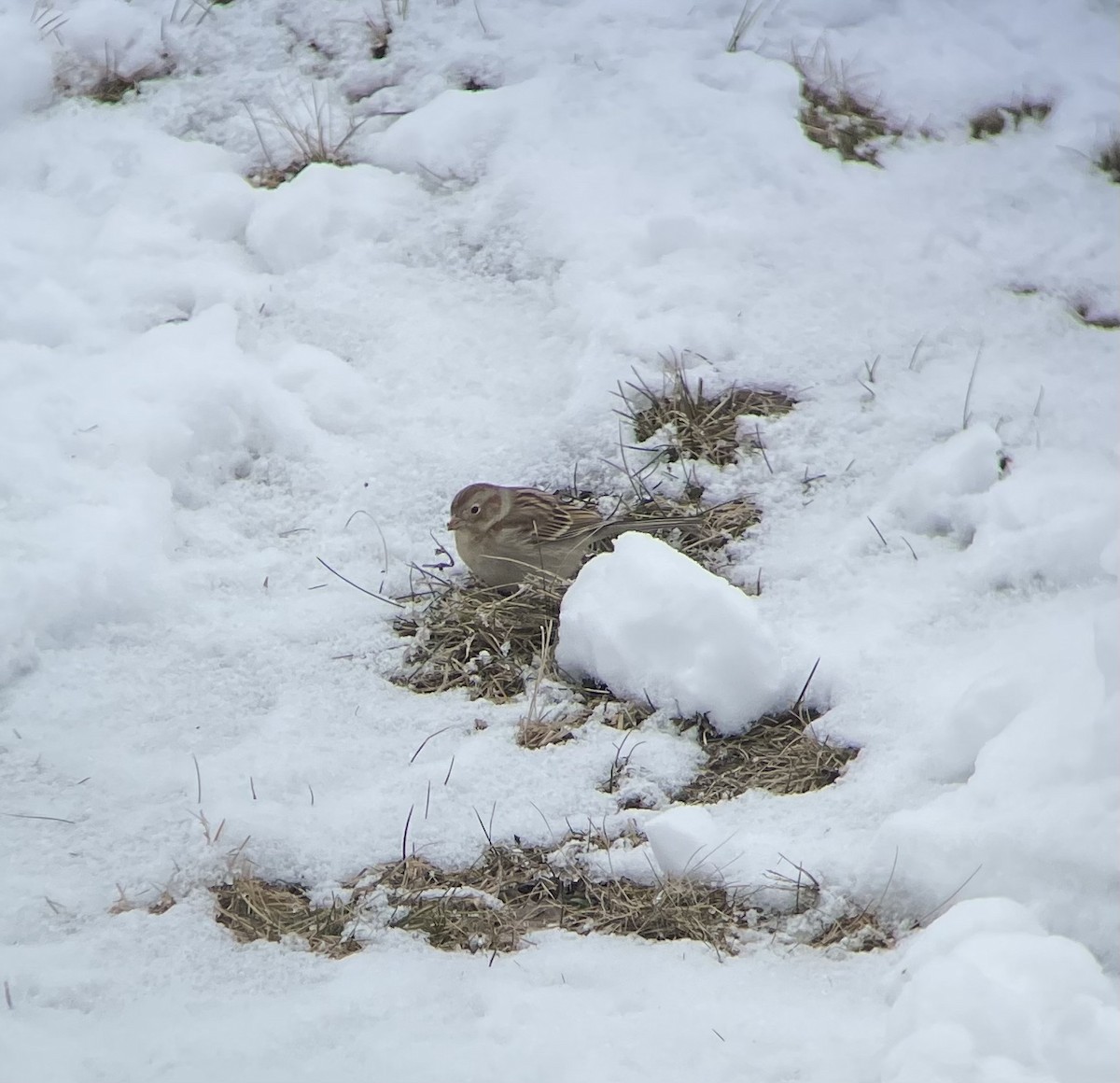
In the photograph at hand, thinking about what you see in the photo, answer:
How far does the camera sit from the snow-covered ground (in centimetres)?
262

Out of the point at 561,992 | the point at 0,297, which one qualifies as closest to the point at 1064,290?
the point at 561,992

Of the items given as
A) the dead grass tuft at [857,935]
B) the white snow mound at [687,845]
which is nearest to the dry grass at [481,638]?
the white snow mound at [687,845]

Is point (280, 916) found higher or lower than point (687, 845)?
lower

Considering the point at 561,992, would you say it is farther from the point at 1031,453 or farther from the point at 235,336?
the point at 235,336

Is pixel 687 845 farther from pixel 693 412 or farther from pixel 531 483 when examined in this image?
pixel 693 412

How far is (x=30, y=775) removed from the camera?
3.38 m

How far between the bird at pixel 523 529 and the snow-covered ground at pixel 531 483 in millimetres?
292

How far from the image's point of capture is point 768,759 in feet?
11.2

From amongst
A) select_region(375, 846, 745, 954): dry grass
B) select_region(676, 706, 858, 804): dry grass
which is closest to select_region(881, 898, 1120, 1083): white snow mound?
select_region(375, 846, 745, 954): dry grass

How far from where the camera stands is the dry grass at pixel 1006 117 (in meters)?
5.79

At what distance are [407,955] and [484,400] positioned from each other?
2.40 m

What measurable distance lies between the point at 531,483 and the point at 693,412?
0.62 m

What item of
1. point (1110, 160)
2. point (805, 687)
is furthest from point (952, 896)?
point (1110, 160)

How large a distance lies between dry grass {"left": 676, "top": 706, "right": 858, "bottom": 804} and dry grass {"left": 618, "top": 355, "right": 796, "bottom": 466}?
49.1 inches
